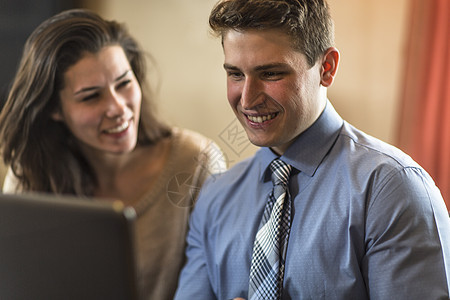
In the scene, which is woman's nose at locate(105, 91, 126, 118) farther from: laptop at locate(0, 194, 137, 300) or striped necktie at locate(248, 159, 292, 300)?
laptop at locate(0, 194, 137, 300)

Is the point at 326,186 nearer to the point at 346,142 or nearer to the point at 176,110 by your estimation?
the point at 346,142

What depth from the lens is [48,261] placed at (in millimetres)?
693

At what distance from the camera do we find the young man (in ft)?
3.52

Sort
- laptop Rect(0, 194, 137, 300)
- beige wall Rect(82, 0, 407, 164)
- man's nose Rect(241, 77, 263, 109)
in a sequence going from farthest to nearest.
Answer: beige wall Rect(82, 0, 407, 164)
man's nose Rect(241, 77, 263, 109)
laptop Rect(0, 194, 137, 300)

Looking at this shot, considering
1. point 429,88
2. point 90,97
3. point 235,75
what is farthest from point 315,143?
point 429,88

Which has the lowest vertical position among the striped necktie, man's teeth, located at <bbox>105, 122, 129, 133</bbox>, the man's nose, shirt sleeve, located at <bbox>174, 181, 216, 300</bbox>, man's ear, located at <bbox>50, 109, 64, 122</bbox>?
shirt sleeve, located at <bbox>174, 181, 216, 300</bbox>

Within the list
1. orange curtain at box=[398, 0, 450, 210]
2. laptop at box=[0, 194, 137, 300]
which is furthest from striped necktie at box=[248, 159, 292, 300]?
orange curtain at box=[398, 0, 450, 210]

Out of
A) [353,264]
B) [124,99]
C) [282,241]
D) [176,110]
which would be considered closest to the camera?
[353,264]

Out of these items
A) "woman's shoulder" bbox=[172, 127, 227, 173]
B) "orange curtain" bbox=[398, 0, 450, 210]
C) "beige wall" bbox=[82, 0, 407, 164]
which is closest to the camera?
"woman's shoulder" bbox=[172, 127, 227, 173]

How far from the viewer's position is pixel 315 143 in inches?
49.3

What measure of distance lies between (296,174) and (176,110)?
6.42 ft

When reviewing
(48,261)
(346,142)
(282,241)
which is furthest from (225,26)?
(48,261)

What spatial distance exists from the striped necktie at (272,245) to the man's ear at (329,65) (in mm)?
206

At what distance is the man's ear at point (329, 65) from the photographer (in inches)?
48.3
